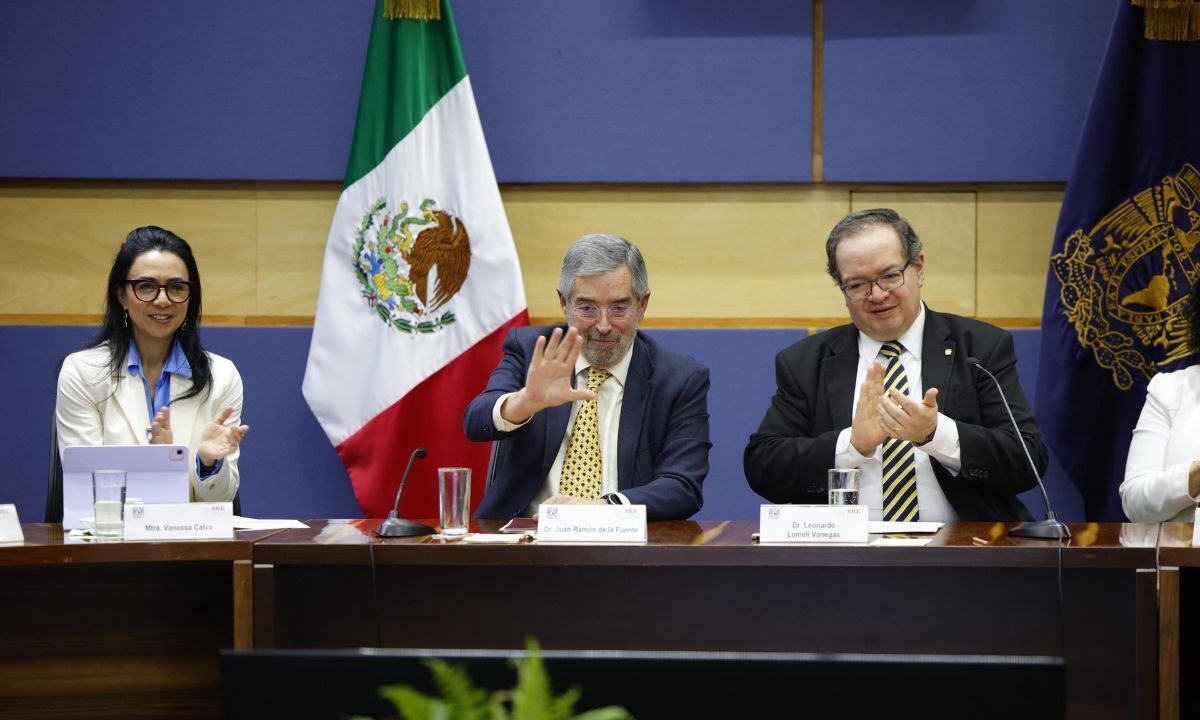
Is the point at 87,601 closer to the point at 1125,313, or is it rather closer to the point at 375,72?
the point at 375,72

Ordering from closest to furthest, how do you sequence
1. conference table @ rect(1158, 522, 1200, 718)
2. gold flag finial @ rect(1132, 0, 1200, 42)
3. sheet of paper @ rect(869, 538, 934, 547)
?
conference table @ rect(1158, 522, 1200, 718) < sheet of paper @ rect(869, 538, 934, 547) < gold flag finial @ rect(1132, 0, 1200, 42)

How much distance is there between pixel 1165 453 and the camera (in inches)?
117

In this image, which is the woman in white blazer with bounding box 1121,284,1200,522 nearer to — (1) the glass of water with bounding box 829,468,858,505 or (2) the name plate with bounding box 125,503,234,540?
(1) the glass of water with bounding box 829,468,858,505

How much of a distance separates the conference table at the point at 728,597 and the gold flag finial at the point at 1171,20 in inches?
74.7

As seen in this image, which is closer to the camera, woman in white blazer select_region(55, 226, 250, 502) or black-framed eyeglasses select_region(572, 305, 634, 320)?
black-framed eyeglasses select_region(572, 305, 634, 320)

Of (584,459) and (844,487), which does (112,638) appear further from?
(844,487)

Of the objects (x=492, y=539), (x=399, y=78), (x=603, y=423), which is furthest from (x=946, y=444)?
(x=399, y=78)

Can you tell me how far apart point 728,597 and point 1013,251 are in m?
2.21

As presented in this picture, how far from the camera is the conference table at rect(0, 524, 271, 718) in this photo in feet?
8.00

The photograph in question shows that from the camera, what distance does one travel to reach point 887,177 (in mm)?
4012

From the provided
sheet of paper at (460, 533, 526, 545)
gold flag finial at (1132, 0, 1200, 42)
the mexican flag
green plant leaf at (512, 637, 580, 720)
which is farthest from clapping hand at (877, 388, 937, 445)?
green plant leaf at (512, 637, 580, 720)

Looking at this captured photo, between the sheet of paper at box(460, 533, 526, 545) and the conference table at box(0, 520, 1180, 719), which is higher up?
the sheet of paper at box(460, 533, 526, 545)

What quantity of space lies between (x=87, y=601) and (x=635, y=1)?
101 inches

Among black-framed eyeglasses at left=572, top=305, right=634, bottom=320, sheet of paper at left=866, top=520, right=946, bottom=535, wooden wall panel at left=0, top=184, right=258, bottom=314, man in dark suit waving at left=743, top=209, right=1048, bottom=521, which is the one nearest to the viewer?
sheet of paper at left=866, top=520, right=946, bottom=535
